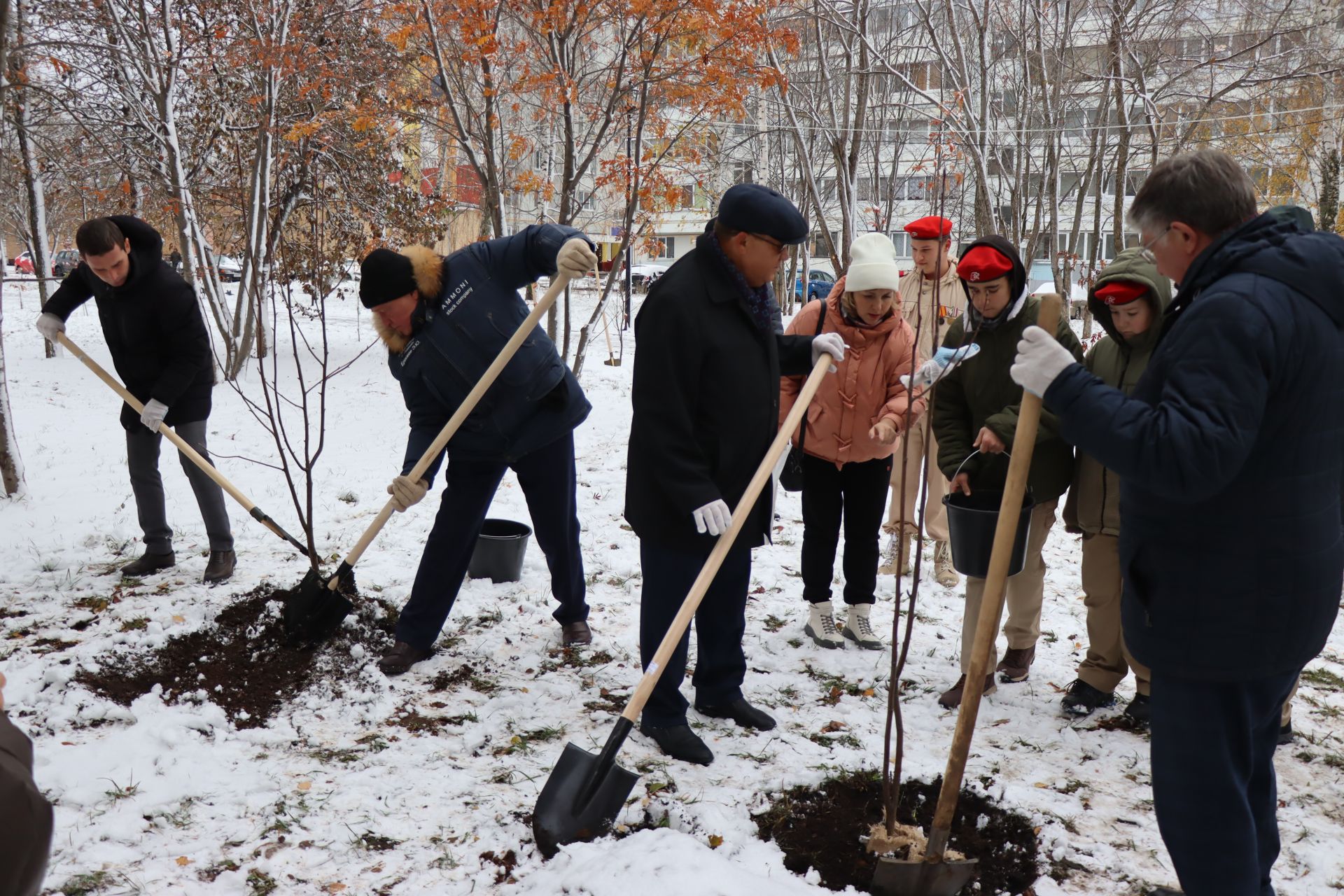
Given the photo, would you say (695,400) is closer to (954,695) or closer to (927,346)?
(954,695)

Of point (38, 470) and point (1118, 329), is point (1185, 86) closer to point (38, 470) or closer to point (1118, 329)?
point (1118, 329)

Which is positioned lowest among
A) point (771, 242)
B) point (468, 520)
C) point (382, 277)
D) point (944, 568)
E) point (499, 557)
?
point (944, 568)

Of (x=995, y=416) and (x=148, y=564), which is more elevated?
(x=995, y=416)

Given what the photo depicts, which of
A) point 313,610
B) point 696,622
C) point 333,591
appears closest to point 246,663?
point 313,610

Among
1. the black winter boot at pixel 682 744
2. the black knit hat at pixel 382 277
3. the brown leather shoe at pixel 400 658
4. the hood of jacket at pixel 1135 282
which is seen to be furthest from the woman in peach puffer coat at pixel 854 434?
the brown leather shoe at pixel 400 658

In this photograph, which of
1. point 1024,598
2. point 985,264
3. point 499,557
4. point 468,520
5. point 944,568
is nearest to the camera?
point 985,264

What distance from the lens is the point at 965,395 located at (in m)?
3.81

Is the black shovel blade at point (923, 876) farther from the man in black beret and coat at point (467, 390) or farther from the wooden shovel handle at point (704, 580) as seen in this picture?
the man in black beret and coat at point (467, 390)

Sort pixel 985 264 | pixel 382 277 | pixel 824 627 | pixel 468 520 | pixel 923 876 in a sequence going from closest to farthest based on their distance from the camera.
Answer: pixel 923 876, pixel 985 264, pixel 382 277, pixel 468 520, pixel 824 627

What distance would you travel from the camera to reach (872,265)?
152 inches

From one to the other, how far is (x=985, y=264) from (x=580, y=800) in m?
2.36

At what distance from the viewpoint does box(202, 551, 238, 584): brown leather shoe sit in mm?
4875

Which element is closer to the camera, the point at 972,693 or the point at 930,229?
the point at 972,693

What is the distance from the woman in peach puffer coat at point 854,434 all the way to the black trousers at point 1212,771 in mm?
2015
